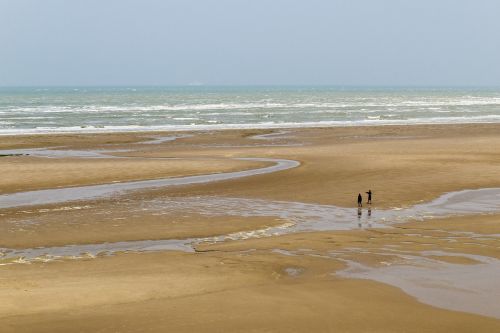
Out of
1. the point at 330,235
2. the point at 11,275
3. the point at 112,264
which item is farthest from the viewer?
the point at 330,235

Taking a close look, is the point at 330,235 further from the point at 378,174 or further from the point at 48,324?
the point at 378,174

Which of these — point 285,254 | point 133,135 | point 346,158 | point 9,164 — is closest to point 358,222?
point 285,254

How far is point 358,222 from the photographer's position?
61.7ft

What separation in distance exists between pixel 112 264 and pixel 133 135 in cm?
3981

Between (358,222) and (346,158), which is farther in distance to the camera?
(346,158)

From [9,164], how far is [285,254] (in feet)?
75.0

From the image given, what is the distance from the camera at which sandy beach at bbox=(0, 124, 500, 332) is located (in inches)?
410

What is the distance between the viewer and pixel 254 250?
15242 mm

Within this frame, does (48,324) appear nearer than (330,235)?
Yes

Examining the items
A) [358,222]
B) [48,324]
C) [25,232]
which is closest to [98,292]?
[48,324]

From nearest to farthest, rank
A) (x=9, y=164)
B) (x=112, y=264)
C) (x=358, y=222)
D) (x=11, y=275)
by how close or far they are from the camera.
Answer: (x=11, y=275) → (x=112, y=264) → (x=358, y=222) → (x=9, y=164)

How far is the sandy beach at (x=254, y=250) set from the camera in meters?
10.4

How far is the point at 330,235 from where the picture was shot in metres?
16.8

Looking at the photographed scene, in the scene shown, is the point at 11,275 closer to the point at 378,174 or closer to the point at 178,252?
the point at 178,252
